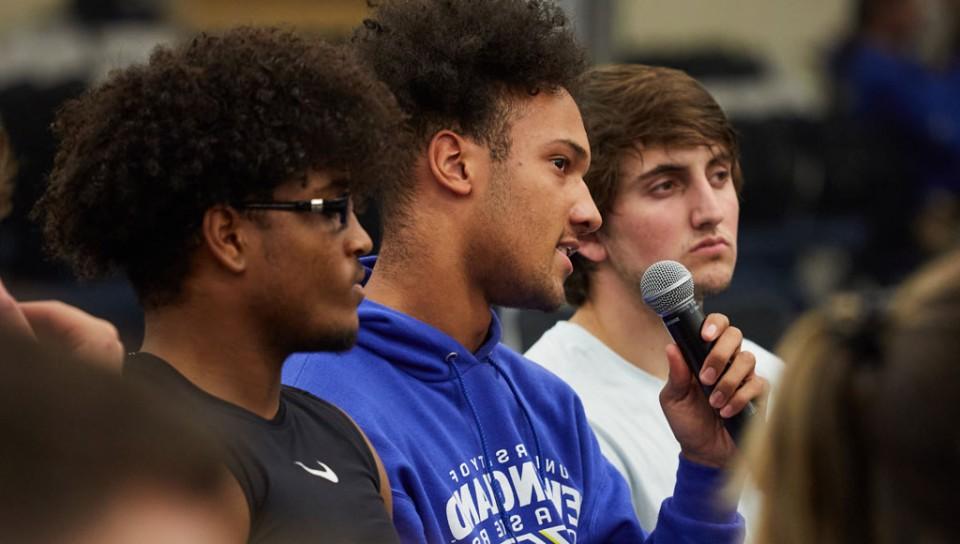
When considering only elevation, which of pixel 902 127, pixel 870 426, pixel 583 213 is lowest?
pixel 870 426

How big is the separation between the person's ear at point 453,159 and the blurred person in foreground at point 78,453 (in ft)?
5.12

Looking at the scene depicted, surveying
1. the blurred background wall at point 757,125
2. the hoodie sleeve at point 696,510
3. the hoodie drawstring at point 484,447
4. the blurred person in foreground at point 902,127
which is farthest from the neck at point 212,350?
the blurred person in foreground at point 902,127

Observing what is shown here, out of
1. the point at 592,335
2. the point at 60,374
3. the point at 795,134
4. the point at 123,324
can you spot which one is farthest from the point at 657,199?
the point at 795,134

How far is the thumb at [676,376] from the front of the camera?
2.73 m

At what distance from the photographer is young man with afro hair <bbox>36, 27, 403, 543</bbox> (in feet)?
7.22

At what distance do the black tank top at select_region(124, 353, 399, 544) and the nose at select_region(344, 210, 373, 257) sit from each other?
9.2 inches

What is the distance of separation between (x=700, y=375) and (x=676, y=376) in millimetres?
98

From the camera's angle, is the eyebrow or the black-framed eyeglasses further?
the eyebrow

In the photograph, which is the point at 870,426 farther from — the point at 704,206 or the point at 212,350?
the point at 704,206

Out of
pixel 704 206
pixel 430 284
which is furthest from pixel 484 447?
pixel 704 206

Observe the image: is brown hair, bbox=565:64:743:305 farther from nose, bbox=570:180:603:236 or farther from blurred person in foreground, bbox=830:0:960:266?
blurred person in foreground, bbox=830:0:960:266

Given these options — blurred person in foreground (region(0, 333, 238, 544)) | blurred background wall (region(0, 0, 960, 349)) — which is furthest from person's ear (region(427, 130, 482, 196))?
blurred background wall (region(0, 0, 960, 349))

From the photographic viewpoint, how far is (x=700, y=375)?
105 inches

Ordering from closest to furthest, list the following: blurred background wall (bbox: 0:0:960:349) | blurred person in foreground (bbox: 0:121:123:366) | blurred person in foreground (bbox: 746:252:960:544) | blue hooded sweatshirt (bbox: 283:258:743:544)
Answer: blurred person in foreground (bbox: 746:252:960:544)
blurred person in foreground (bbox: 0:121:123:366)
blue hooded sweatshirt (bbox: 283:258:743:544)
blurred background wall (bbox: 0:0:960:349)
